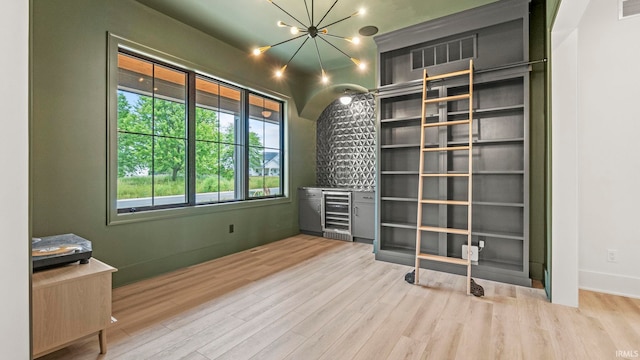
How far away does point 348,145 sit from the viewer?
5.36 metres

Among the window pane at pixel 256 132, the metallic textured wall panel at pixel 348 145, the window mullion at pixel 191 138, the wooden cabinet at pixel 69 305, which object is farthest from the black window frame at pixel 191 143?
the wooden cabinet at pixel 69 305

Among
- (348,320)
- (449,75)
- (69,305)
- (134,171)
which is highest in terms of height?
(449,75)

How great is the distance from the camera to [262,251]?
4.15 metres

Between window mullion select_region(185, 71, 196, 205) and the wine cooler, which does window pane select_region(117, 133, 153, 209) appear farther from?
the wine cooler

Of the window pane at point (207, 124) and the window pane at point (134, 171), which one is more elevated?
the window pane at point (207, 124)

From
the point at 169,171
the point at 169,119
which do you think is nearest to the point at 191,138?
the point at 169,119

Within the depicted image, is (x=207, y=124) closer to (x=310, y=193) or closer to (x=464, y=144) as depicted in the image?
(x=310, y=193)

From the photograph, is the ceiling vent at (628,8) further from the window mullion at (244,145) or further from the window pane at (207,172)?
the window pane at (207,172)

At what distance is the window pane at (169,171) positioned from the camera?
3281mm

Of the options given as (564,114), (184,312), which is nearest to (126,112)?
(184,312)

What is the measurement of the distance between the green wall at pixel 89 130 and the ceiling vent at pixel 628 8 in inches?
175

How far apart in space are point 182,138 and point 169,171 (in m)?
0.44

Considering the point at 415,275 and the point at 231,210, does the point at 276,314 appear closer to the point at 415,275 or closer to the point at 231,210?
the point at 415,275

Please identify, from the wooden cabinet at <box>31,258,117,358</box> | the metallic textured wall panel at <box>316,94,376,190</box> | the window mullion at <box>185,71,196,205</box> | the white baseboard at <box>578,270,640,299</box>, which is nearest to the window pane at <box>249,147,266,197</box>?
the window mullion at <box>185,71,196,205</box>
